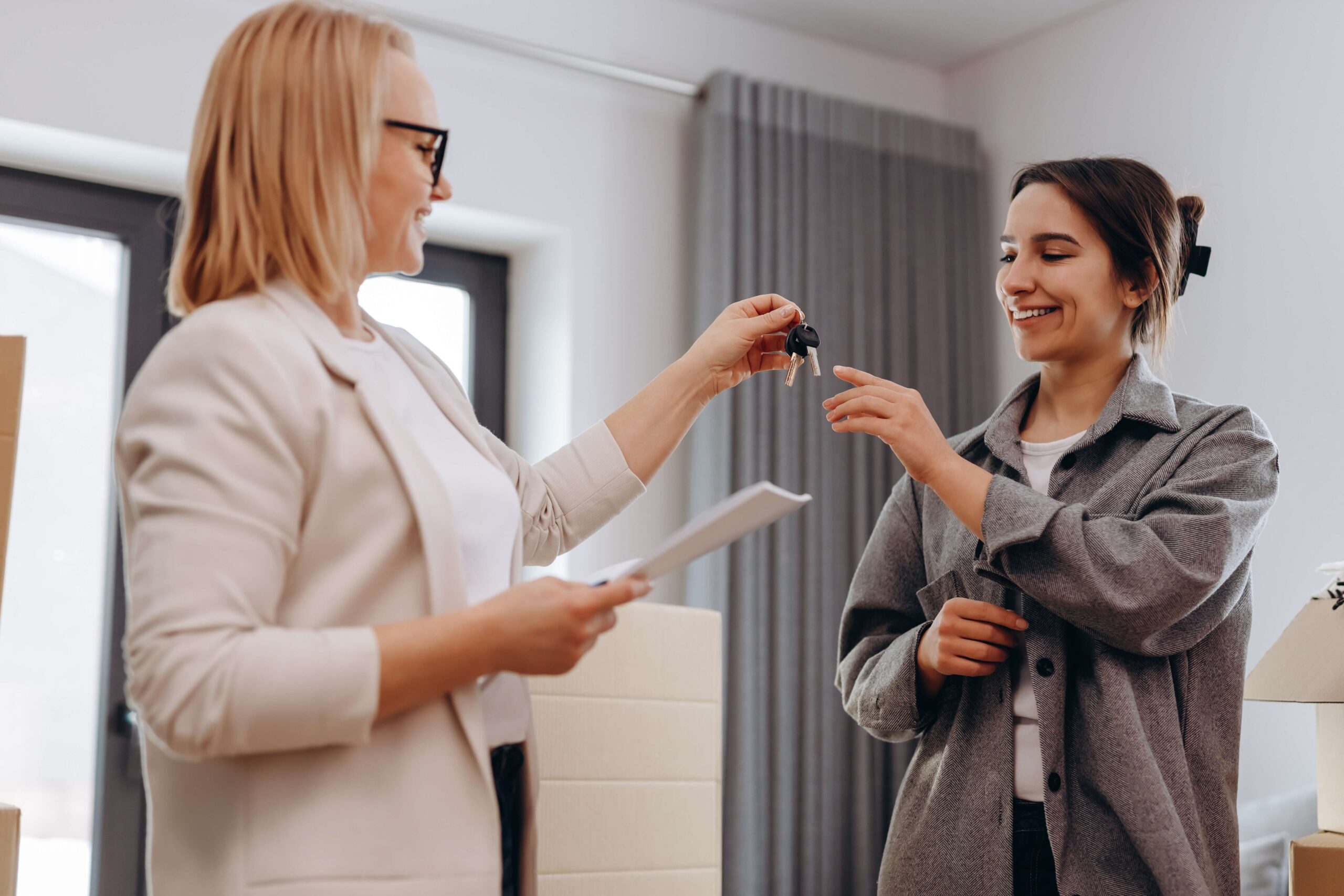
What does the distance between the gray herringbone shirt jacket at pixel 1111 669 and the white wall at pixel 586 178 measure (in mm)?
1683

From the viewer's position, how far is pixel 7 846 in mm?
1111

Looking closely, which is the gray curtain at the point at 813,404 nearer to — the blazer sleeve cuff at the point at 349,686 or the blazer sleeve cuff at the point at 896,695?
the blazer sleeve cuff at the point at 896,695

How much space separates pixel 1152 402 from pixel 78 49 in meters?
2.14

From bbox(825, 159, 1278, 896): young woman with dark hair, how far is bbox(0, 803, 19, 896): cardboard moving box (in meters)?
0.84

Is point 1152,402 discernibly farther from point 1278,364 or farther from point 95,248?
point 95,248

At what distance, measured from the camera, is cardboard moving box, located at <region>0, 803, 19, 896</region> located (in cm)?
111

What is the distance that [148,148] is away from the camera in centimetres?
250

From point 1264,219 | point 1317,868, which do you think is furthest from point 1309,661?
point 1264,219

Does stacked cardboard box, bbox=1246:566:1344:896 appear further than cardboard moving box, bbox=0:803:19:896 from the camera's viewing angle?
Yes

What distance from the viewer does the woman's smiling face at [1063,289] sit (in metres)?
1.36

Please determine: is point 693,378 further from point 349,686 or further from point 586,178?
point 586,178

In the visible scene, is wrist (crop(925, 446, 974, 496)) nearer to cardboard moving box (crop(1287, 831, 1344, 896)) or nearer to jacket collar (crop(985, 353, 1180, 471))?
jacket collar (crop(985, 353, 1180, 471))

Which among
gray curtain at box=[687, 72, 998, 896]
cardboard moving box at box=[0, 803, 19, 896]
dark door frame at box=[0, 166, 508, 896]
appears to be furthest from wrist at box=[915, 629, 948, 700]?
dark door frame at box=[0, 166, 508, 896]

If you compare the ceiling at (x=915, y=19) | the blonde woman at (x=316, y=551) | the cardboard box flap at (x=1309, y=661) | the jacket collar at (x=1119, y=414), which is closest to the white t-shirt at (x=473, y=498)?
the blonde woman at (x=316, y=551)
